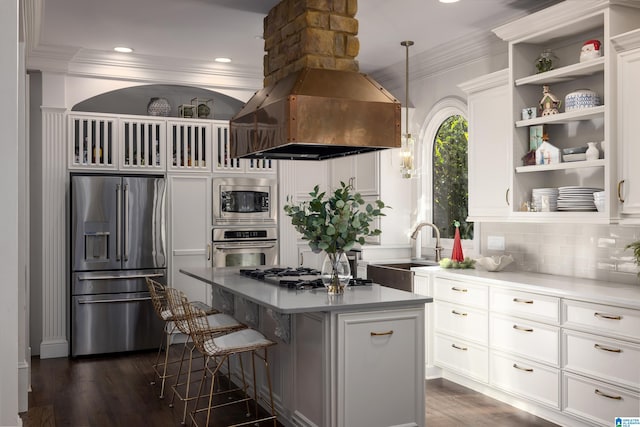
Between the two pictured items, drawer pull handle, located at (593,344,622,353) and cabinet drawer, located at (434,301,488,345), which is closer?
drawer pull handle, located at (593,344,622,353)

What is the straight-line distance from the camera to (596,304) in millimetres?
3449

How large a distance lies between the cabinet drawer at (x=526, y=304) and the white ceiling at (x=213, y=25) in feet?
Result: 6.71

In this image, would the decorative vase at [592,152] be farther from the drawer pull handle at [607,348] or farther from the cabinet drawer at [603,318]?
the drawer pull handle at [607,348]

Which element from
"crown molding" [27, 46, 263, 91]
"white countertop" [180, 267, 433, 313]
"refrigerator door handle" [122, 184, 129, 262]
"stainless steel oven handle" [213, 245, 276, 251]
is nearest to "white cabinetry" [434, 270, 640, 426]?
"white countertop" [180, 267, 433, 313]

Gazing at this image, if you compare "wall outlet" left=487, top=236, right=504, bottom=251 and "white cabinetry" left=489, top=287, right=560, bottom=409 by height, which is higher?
"wall outlet" left=487, top=236, right=504, bottom=251

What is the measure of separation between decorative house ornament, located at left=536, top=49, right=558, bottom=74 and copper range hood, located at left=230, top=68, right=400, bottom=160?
119 centimetres

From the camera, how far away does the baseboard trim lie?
5.52 meters

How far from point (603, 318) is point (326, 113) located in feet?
6.40

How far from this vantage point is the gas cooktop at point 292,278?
149 inches

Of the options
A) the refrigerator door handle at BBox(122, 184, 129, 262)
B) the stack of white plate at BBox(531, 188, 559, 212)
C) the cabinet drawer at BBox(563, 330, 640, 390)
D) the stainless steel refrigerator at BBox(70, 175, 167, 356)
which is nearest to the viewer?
the cabinet drawer at BBox(563, 330, 640, 390)

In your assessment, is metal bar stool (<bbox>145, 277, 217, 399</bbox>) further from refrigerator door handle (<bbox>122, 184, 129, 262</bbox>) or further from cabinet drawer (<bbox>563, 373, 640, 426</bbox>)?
cabinet drawer (<bbox>563, 373, 640, 426</bbox>)

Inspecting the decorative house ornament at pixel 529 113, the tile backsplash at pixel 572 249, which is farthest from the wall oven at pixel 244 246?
the decorative house ornament at pixel 529 113

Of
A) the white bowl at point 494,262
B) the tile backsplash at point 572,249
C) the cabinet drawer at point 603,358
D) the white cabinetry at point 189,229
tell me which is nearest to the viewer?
the cabinet drawer at point 603,358

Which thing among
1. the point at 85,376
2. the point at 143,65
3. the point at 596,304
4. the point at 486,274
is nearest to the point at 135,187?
the point at 143,65
